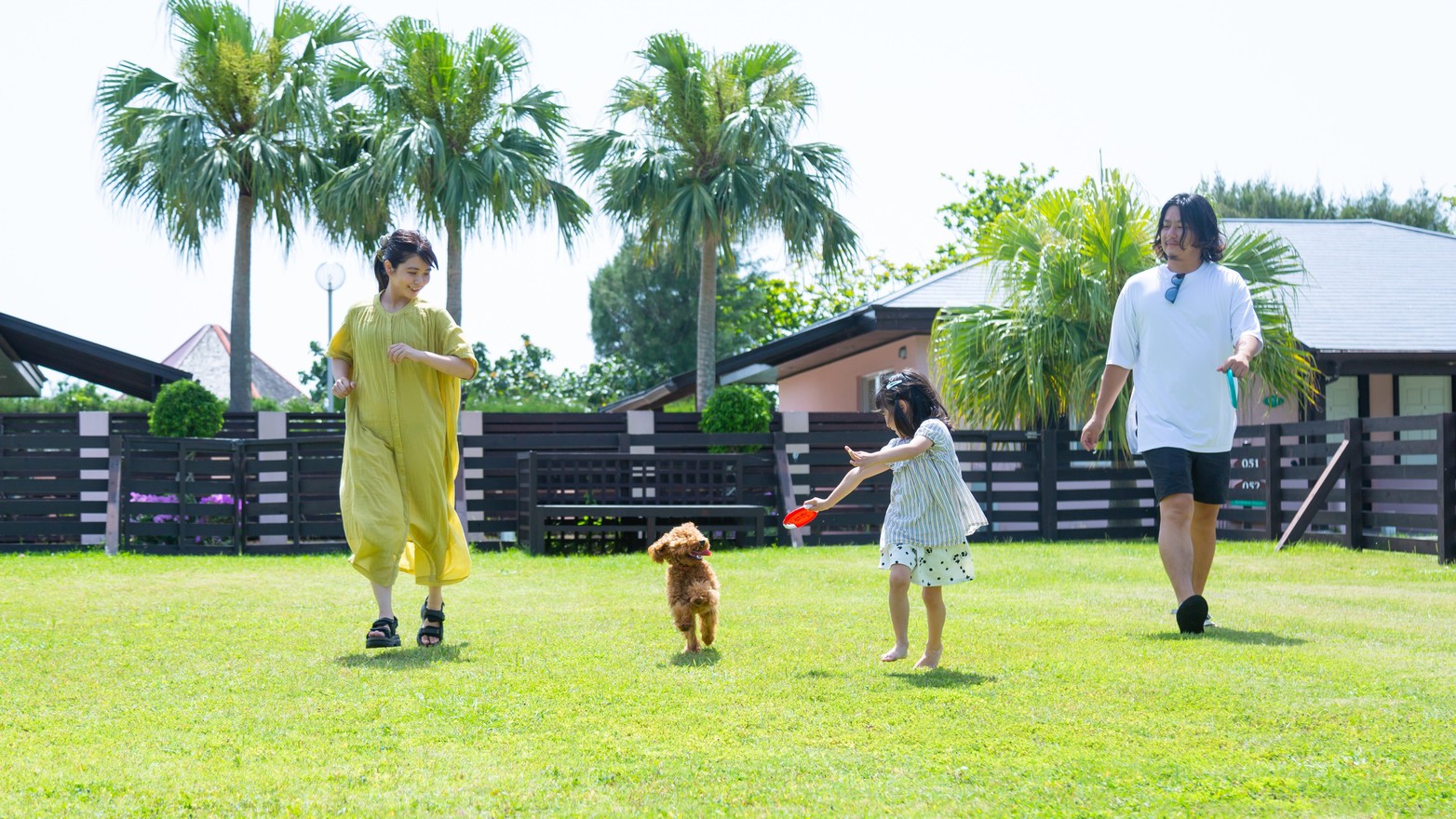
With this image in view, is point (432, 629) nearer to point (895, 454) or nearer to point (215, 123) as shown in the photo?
point (895, 454)

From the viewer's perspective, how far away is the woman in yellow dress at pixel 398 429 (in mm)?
5547

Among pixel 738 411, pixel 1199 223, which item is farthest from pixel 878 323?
pixel 1199 223

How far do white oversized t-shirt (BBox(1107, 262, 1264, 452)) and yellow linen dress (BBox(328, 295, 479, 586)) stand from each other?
3129 millimetres

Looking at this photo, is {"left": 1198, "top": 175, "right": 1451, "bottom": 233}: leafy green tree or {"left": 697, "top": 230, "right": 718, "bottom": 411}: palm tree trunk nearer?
{"left": 697, "top": 230, "right": 718, "bottom": 411}: palm tree trunk

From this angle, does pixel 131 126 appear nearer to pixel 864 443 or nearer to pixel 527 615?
pixel 864 443

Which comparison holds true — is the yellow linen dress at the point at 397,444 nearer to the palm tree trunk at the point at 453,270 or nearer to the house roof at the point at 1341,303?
the house roof at the point at 1341,303

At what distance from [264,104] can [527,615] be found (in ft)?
44.3

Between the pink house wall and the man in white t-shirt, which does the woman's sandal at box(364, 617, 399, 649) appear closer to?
the man in white t-shirt

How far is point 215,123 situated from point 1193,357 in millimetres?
16163

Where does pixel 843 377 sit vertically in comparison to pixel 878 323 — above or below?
below

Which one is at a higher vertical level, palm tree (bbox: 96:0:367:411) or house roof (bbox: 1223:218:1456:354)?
palm tree (bbox: 96:0:367:411)

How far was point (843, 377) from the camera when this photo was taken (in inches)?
881

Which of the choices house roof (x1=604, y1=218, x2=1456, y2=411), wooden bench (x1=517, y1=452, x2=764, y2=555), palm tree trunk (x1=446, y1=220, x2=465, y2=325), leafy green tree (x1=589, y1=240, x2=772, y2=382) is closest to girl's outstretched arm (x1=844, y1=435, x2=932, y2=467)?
wooden bench (x1=517, y1=452, x2=764, y2=555)

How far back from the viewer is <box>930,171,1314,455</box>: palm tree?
546 inches
